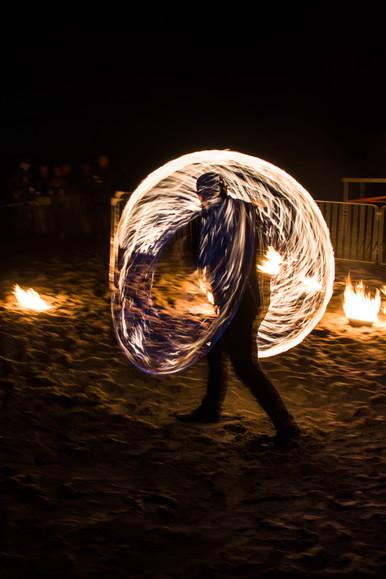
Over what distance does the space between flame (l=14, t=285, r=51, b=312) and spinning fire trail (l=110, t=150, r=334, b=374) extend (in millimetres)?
1028

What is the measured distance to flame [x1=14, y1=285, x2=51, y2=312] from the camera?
7.75m

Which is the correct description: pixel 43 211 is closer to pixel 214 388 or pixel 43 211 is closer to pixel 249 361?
pixel 214 388

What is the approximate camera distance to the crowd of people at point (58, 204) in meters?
12.9

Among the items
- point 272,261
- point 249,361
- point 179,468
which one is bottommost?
point 179,468

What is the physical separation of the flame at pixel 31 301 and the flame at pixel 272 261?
12.9 ft

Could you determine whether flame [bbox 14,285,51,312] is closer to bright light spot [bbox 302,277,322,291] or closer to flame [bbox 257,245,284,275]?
bright light spot [bbox 302,277,322,291]

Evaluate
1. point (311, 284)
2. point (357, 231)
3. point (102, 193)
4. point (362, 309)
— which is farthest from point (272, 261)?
point (102, 193)

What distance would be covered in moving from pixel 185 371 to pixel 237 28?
1454 cm

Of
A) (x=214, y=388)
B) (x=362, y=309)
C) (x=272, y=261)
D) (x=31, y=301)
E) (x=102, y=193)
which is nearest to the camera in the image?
(x=214, y=388)

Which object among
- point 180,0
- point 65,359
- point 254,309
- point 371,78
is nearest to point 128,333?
point 65,359

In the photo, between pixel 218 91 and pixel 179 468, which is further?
pixel 218 91

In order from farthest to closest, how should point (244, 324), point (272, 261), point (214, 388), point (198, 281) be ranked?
1. point (272, 261)
2. point (198, 281)
3. point (214, 388)
4. point (244, 324)

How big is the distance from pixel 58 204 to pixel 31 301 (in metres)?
6.22

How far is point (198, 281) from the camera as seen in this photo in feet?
15.6
